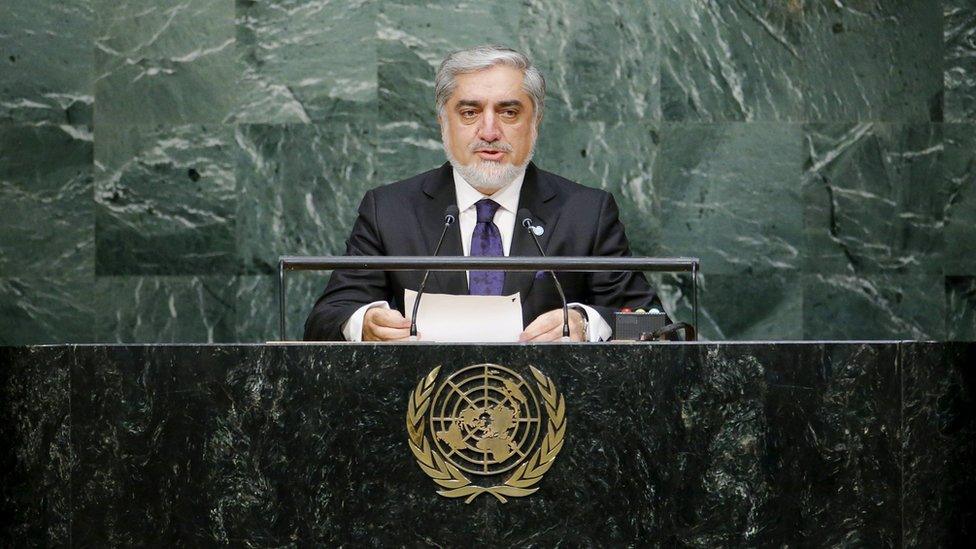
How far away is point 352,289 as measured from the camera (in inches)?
177

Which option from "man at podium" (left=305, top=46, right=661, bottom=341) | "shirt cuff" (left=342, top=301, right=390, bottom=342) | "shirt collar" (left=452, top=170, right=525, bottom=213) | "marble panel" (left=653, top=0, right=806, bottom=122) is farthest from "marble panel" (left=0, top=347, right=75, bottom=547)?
"marble panel" (left=653, top=0, right=806, bottom=122)

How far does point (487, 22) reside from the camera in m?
6.05

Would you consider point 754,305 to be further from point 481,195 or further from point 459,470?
point 459,470

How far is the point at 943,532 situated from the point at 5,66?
14.8 feet

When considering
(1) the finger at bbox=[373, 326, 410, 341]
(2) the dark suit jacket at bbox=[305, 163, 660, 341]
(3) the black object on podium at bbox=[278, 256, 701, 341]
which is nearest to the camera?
(3) the black object on podium at bbox=[278, 256, 701, 341]

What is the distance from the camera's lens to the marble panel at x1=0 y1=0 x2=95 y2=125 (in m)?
6.01

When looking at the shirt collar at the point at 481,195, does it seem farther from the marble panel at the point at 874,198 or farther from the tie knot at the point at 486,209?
the marble panel at the point at 874,198

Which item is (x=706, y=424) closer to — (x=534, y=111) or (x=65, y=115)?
(x=534, y=111)

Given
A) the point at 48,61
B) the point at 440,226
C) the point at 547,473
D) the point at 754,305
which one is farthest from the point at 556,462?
the point at 48,61

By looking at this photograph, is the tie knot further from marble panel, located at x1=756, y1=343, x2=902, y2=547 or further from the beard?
marble panel, located at x1=756, y1=343, x2=902, y2=547

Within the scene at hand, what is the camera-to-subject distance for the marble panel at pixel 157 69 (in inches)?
237

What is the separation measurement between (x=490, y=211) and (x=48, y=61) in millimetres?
2420

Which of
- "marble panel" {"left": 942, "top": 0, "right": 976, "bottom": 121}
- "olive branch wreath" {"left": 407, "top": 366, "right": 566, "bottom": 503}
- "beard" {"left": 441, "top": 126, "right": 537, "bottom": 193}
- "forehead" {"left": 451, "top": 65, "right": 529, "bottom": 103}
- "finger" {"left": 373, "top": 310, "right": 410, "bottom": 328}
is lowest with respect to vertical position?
"olive branch wreath" {"left": 407, "top": 366, "right": 566, "bottom": 503}

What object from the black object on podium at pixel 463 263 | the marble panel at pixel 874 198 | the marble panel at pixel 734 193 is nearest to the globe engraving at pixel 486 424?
the black object on podium at pixel 463 263
